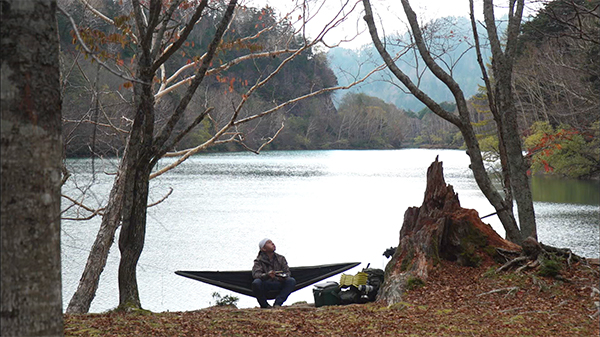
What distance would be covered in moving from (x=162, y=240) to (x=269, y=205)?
5560 mm

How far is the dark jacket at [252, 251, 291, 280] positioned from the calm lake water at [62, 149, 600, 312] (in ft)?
6.52

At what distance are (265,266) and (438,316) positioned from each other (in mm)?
2034

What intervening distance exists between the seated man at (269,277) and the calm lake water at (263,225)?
1982 millimetres

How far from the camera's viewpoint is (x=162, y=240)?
11211mm

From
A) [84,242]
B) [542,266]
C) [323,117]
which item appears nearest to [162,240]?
[84,242]

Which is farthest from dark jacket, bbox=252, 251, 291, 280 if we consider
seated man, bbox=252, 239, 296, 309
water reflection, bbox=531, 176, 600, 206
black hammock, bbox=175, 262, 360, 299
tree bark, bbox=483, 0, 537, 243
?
water reflection, bbox=531, 176, 600, 206

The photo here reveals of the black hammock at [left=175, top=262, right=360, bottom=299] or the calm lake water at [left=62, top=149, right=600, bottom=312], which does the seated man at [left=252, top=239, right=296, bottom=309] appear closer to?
the black hammock at [left=175, top=262, right=360, bottom=299]

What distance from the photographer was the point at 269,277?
5102 millimetres

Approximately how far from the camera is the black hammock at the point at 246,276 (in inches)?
209

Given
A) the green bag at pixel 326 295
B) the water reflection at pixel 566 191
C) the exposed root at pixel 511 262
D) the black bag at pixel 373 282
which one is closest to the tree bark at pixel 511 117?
the exposed root at pixel 511 262

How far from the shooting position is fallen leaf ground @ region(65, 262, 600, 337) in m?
3.01

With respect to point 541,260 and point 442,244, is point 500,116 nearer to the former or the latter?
point 442,244

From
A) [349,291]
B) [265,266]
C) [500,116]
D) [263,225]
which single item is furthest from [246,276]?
[263,225]

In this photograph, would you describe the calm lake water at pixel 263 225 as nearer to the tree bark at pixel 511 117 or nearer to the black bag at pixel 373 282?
the black bag at pixel 373 282
